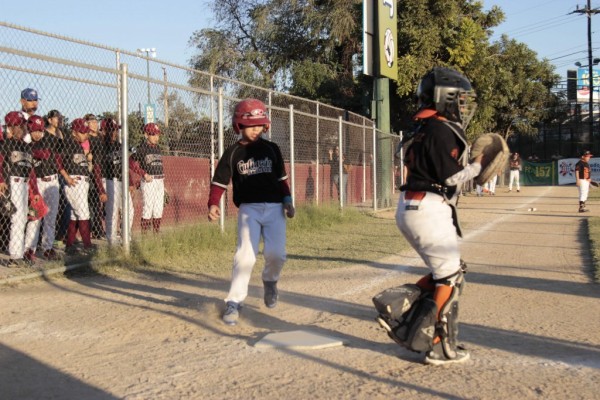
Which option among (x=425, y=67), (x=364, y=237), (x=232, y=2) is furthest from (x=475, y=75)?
(x=364, y=237)

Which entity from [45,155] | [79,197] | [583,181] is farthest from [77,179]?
[583,181]

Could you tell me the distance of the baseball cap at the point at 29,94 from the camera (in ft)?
23.9

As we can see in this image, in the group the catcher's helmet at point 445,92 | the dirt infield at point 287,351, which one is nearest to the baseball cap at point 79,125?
the dirt infield at point 287,351

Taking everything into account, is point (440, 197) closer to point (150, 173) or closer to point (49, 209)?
point (49, 209)

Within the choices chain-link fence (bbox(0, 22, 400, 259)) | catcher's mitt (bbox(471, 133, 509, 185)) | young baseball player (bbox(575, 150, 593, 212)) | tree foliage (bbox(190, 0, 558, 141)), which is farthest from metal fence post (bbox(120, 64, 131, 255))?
tree foliage (bbox(190, 0, 558, 141))

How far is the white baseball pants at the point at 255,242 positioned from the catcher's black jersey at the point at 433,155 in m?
1.54

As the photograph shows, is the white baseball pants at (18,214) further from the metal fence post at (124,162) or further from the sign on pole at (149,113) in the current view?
the sign on pole at (149,113)

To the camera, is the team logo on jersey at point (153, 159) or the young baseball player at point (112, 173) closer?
the young baseball player at point (112, 173)

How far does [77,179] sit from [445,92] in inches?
232

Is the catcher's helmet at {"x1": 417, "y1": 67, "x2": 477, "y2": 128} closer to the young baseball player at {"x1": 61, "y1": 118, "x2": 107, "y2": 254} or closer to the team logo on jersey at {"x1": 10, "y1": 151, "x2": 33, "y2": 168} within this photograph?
the team logo on jersey at {"x1": 10, "y1": 151, "x2": 33, "y2": 168}

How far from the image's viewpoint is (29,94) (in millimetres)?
7375

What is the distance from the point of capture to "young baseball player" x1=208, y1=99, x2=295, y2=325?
5215 millimetres

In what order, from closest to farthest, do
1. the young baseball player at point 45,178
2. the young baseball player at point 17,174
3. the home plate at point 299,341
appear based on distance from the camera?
the home plate at point 299,341 < the young baseball player at point 17,174 < the young baseball player at point 45,178

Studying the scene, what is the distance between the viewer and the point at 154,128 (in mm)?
9211
